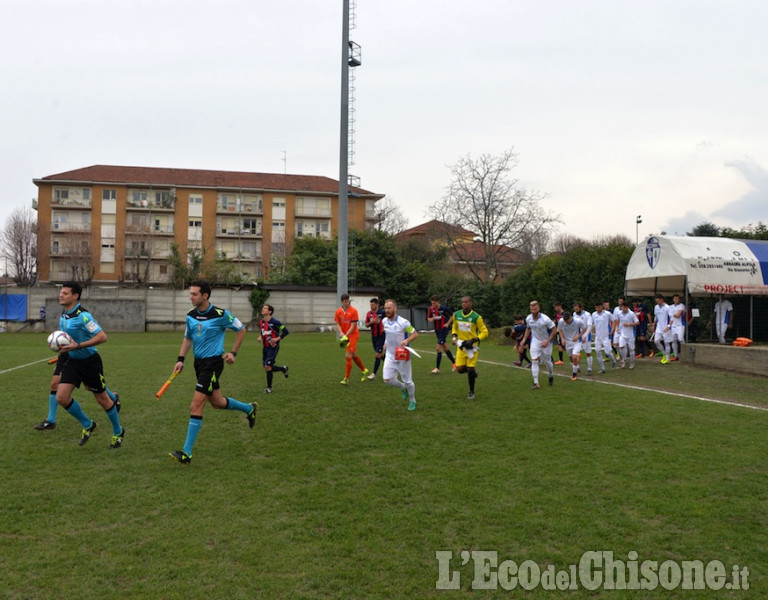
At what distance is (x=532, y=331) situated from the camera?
45.2ft

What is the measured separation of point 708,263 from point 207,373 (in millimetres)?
17208

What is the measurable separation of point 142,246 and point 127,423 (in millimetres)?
62482

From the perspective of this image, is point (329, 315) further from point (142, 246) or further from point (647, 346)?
point (142, 246)

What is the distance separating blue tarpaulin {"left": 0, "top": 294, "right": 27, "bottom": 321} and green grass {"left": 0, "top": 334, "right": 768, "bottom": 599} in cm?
3241

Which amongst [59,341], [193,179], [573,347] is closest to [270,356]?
[59,341]

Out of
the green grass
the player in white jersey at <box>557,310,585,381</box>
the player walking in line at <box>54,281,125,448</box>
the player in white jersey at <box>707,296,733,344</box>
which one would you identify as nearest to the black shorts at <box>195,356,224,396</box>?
the green grass

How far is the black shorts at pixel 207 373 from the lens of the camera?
7.41 m

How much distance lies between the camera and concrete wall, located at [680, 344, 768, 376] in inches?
630

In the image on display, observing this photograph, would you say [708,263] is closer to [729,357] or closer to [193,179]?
[729,357]

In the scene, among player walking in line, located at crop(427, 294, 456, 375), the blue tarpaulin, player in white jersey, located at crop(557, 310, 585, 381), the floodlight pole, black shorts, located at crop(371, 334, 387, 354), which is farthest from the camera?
the blue tarpaulin

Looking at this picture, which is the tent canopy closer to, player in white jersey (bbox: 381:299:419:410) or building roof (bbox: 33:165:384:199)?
player in white jersey (bbox: 381:299:419:410)

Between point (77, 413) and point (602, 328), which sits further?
Answer: point (602, 328)

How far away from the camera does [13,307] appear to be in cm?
3941

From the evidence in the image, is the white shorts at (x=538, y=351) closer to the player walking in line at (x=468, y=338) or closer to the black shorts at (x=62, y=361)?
the player walking in line at (x=468, y=338)
